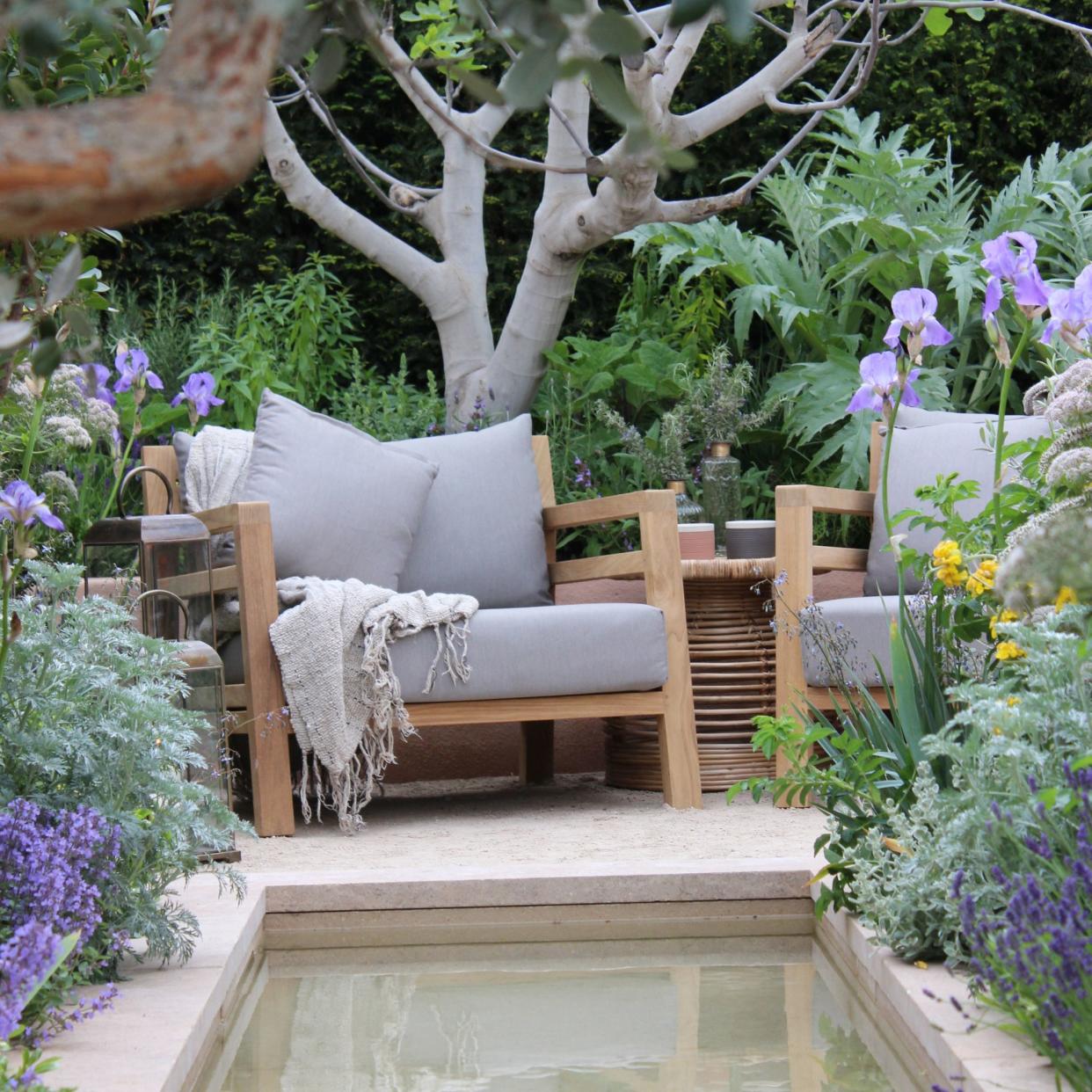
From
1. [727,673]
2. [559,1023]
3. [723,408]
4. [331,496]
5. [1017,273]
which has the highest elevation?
[1017,273]

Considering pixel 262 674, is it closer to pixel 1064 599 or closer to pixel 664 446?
pixel 664 446

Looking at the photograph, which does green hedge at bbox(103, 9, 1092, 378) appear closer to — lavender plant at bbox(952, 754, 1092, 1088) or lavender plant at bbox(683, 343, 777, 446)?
lavender plant at bbox(683, 343, 777, 446)

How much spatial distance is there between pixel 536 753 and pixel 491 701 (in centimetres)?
81

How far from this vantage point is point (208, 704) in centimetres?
299

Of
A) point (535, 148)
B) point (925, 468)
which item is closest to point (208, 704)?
point (925, 468)

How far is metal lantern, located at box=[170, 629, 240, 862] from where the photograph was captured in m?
2.93

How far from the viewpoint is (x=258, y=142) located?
0.54 meters

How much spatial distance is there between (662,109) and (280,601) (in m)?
1.47

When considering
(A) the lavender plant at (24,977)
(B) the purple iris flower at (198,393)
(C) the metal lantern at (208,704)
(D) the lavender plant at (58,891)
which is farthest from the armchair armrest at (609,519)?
(A) the lavender plant at (24,977)

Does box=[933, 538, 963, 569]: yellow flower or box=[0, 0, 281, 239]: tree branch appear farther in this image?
box=[933, 538, 963, 569]: yellow flower

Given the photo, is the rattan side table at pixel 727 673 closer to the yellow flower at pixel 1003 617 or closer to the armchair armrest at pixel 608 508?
the armchair armrest at pixel 608 508

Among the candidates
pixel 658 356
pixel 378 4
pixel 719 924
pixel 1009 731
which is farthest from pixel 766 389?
pixel 378 4

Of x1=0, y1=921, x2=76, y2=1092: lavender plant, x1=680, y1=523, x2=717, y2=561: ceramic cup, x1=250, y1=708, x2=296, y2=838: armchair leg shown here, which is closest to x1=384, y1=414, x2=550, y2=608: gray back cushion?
x1=680, y1=523, x2=717, y2=561: ceramic cup

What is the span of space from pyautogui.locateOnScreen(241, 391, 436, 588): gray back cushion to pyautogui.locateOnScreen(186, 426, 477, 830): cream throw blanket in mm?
187
